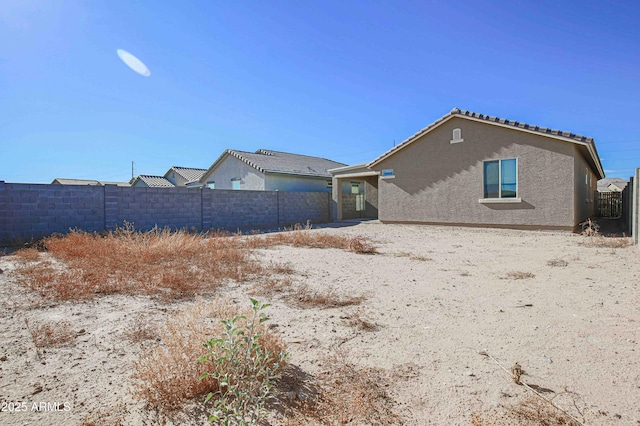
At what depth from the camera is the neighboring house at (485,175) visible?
11.5m

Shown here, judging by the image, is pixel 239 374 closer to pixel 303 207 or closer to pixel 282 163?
pixel 303 207

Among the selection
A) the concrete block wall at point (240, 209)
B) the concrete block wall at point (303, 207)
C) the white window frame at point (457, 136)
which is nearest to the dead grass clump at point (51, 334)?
the concrete block wall at point (240, 209)

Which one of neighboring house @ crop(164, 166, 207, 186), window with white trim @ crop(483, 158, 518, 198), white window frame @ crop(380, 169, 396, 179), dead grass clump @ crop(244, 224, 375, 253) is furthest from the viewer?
neighboring house @ crop(164, 166, 207, 186)

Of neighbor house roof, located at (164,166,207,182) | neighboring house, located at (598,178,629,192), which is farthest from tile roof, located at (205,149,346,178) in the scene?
neighboring house, located at (598,178,629,192)

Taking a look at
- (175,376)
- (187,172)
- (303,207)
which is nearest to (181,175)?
(187,172)

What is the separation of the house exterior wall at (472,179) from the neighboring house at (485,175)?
28mm

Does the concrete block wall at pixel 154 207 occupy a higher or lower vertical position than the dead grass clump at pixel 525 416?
higher

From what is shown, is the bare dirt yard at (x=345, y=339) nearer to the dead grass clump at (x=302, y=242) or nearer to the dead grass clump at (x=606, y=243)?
the dead grass clump at (x=606, y=243)

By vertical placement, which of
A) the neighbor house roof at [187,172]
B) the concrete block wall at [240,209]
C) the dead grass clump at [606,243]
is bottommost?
the dead grass clump at [606,243]

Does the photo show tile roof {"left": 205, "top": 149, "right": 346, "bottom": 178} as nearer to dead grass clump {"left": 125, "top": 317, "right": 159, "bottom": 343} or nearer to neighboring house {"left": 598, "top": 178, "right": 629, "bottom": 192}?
dead grass clump {"left": 125, "top": 317, "right": 159, "bottom": 343}

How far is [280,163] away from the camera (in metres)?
22.7

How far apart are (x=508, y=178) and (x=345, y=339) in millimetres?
11756

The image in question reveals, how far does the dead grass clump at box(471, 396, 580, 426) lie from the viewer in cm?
195

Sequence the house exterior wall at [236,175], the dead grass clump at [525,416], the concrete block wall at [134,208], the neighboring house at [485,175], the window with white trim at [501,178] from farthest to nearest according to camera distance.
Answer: the house exterior wall at [236,175], the window with white trim at [501,178], the neighboring house at [485,175], the concrete block wall at [134,208], the dead grass clump at [525,416]
